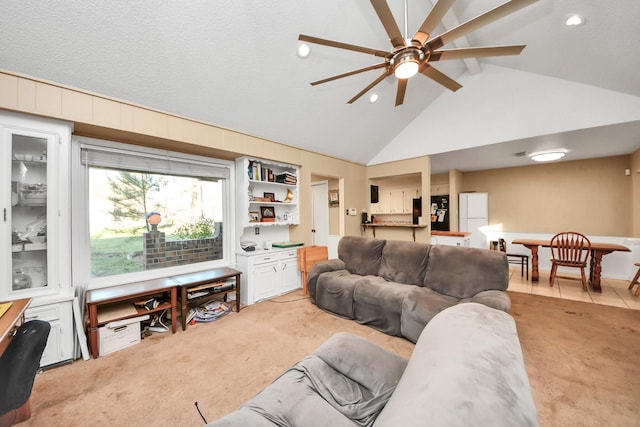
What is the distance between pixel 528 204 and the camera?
5641 mm

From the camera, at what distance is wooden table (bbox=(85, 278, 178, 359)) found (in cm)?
222

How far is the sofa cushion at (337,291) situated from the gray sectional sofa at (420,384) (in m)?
1.52

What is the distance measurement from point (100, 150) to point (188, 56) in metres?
1.47

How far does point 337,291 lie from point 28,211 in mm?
3087

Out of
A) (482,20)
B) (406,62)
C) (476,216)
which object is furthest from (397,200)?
(482,20)

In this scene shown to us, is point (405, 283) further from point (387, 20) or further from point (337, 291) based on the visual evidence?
point (387, 20)

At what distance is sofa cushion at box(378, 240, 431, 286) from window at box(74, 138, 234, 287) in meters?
2.38

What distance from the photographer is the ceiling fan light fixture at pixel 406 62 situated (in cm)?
170

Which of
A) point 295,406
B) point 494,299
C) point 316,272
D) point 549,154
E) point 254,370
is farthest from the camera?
point 549,154

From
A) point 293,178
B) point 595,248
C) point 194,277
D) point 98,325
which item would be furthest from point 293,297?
point 595,248

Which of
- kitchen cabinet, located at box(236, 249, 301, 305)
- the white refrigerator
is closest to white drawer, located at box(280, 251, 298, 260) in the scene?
kitchen cabinet, located at box(236, 249, 301, 305)

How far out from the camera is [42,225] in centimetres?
216

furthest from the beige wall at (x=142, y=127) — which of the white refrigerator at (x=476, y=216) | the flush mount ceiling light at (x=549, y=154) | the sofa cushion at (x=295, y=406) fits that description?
the white refrigerator at (x=476, y=216)

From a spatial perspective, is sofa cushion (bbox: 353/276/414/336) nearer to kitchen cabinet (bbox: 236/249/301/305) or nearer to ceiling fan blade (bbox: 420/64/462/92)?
kitchen cabinet (bbox: 236/249/301/305)
